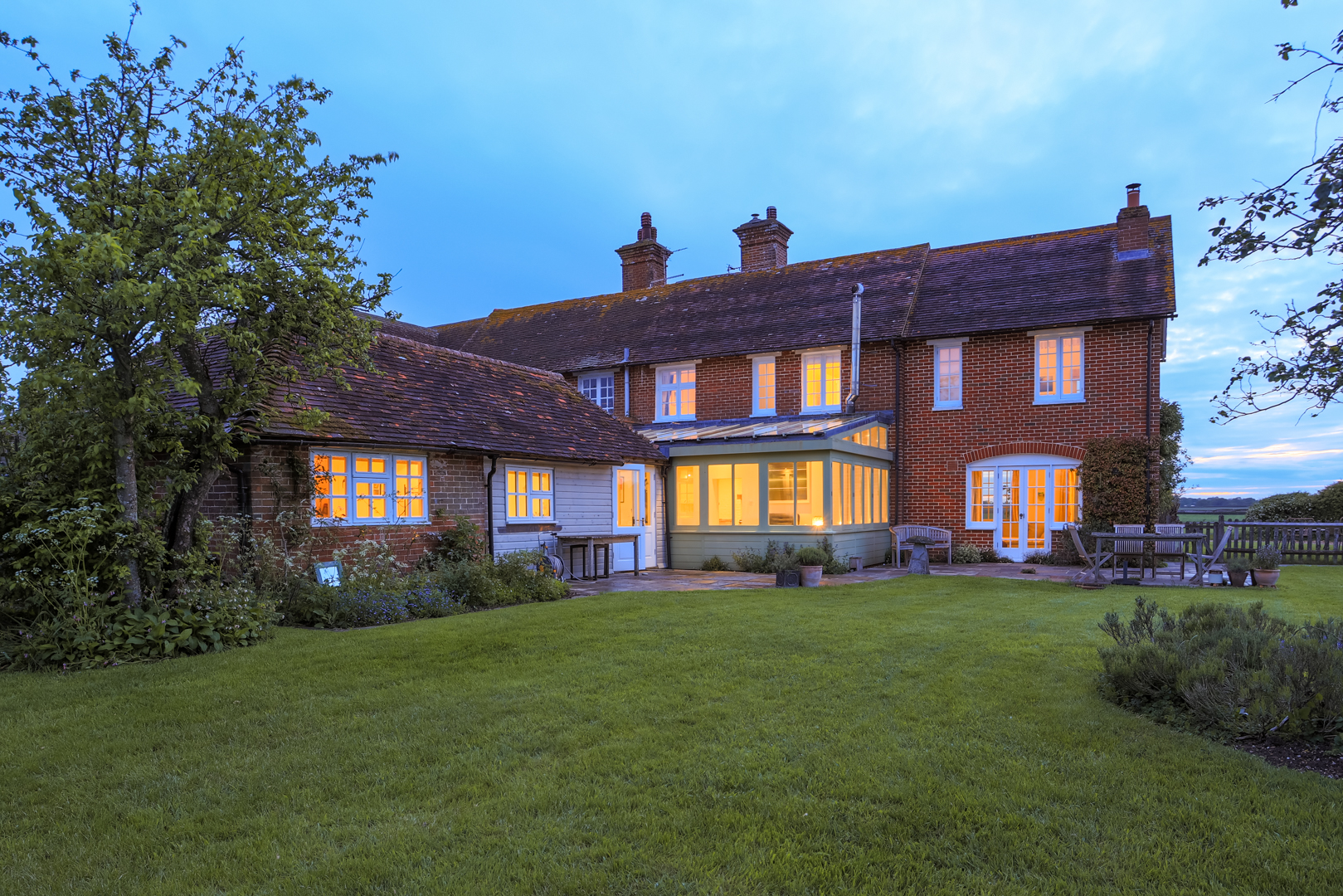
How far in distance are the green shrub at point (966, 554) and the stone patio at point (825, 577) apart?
18cm

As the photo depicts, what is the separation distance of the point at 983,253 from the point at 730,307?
7047 mm

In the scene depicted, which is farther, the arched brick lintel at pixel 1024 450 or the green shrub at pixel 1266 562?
the arched brick lintel at pixel 1024 450

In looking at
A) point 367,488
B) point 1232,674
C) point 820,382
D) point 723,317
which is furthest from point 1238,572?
point 367,488

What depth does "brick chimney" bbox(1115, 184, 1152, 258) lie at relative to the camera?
18.6 m

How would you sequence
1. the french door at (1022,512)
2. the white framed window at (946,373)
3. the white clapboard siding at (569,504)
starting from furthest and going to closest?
1. the white framed window at (946,373)
2. the french door at (1022,512)
3. the white clapboard siding at (569,504)

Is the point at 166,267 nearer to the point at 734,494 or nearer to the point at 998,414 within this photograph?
the point at 734,494

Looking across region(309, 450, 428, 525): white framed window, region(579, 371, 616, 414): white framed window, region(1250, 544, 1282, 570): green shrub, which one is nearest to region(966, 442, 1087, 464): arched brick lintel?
region(1250, 544, 1282, 570): green shrub

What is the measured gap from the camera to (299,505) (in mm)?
10805

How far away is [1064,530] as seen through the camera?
1753 centimetres

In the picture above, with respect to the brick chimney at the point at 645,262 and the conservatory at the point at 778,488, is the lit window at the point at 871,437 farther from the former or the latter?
the brick chimney at the point at 645,262

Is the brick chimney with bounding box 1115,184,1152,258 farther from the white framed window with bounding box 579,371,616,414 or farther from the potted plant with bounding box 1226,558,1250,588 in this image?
the white framed window with bounding box 579,371,616,414

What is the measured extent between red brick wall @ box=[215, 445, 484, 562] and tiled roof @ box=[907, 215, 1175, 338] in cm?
1206

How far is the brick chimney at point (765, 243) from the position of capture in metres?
25.1

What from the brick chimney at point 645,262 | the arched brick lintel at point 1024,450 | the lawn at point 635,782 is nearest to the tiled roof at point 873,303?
the brick chimney at point 645,262
